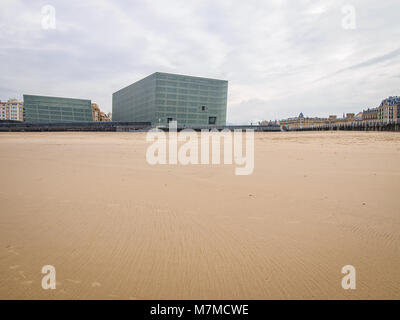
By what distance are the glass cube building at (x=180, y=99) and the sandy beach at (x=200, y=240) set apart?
214 ft

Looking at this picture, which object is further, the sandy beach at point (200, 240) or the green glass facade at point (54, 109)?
the green glass facade at point (54, 109)

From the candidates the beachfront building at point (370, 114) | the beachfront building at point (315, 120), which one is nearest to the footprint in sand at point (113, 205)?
the beachfront building at point (370, 114)

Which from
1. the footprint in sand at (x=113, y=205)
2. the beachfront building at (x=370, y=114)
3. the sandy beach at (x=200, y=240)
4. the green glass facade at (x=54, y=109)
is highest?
the beachfront building at (x=370, y=114)

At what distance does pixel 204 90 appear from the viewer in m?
73.3

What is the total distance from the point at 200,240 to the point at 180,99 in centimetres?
7149

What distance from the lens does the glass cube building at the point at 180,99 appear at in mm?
68188

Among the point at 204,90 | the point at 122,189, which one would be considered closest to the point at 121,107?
the point at 204,90

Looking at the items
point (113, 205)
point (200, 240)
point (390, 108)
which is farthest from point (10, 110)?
point (390, 108)

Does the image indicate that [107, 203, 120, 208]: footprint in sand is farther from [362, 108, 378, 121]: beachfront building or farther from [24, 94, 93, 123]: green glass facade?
[362, 108, 378, 121]: beachfront building

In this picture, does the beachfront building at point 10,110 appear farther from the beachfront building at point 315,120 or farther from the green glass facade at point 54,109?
the beachfront building at point 315,120

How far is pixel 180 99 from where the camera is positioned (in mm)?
70688

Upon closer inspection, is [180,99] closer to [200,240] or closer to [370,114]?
[200,240]
